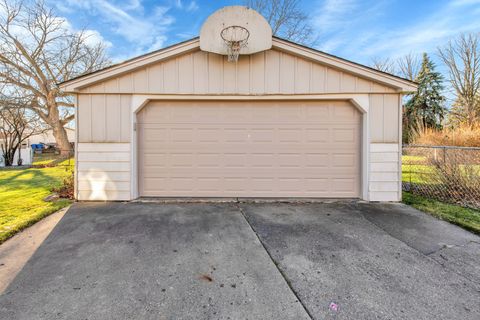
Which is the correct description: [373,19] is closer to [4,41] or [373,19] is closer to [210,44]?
Answer: [210,44]

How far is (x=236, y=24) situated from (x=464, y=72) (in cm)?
2704

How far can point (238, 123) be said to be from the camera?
5.16 meters

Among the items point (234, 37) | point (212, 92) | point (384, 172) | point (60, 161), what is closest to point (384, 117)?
point (384, 172)

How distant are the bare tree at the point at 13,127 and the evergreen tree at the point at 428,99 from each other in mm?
32040

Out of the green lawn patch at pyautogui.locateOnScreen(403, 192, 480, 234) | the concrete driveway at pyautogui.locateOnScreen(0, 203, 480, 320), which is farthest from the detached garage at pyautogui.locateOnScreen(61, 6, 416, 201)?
the concrete driveway at pyautogui.locateOnScreen(0, 203, 480, 320)

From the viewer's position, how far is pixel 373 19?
9.78 metres

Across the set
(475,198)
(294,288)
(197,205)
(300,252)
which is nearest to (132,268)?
(294,288)

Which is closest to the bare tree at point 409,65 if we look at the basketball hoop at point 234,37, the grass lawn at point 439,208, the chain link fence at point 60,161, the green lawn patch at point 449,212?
the grass lawn at point 439,208

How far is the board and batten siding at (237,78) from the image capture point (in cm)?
491

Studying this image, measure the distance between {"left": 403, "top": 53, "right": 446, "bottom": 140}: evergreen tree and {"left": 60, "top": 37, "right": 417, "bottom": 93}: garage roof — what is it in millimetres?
23477

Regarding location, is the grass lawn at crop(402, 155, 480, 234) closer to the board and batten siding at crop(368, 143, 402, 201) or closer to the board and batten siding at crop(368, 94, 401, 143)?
the board and batten siding at crop(368, 143, 402, 201)

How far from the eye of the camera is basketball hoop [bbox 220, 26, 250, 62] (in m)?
4.57

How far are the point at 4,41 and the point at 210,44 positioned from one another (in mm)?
17814

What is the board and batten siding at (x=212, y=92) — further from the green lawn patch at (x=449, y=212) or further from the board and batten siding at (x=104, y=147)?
the green lawn patch at (x=449, y=212)
